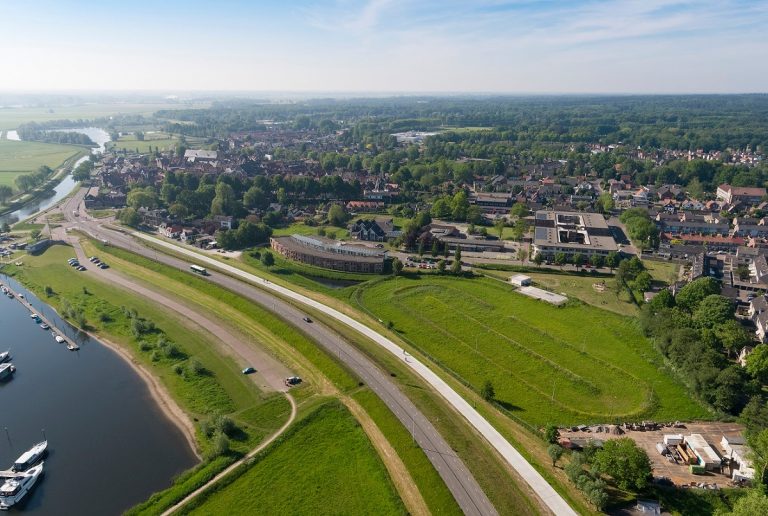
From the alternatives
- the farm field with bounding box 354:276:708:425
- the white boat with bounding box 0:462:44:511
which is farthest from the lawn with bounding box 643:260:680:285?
the white boat with bounding box 0:462:44:511

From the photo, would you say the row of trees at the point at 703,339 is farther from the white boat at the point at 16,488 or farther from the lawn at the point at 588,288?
the white boat at the point at 16,488

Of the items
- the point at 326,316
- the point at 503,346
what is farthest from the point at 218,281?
the point at 503,346

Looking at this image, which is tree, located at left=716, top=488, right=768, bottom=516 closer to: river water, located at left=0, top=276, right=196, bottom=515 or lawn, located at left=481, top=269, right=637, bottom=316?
lawn, located at left=481, top=269, right=637, bottom=316

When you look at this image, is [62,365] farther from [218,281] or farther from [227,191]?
[227,191]

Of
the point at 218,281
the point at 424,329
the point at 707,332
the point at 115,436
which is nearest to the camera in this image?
the point at 115,436

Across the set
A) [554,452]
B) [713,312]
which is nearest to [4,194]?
[554,452]

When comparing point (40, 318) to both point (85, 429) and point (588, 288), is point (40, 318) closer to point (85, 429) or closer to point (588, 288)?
point (85, 429)
